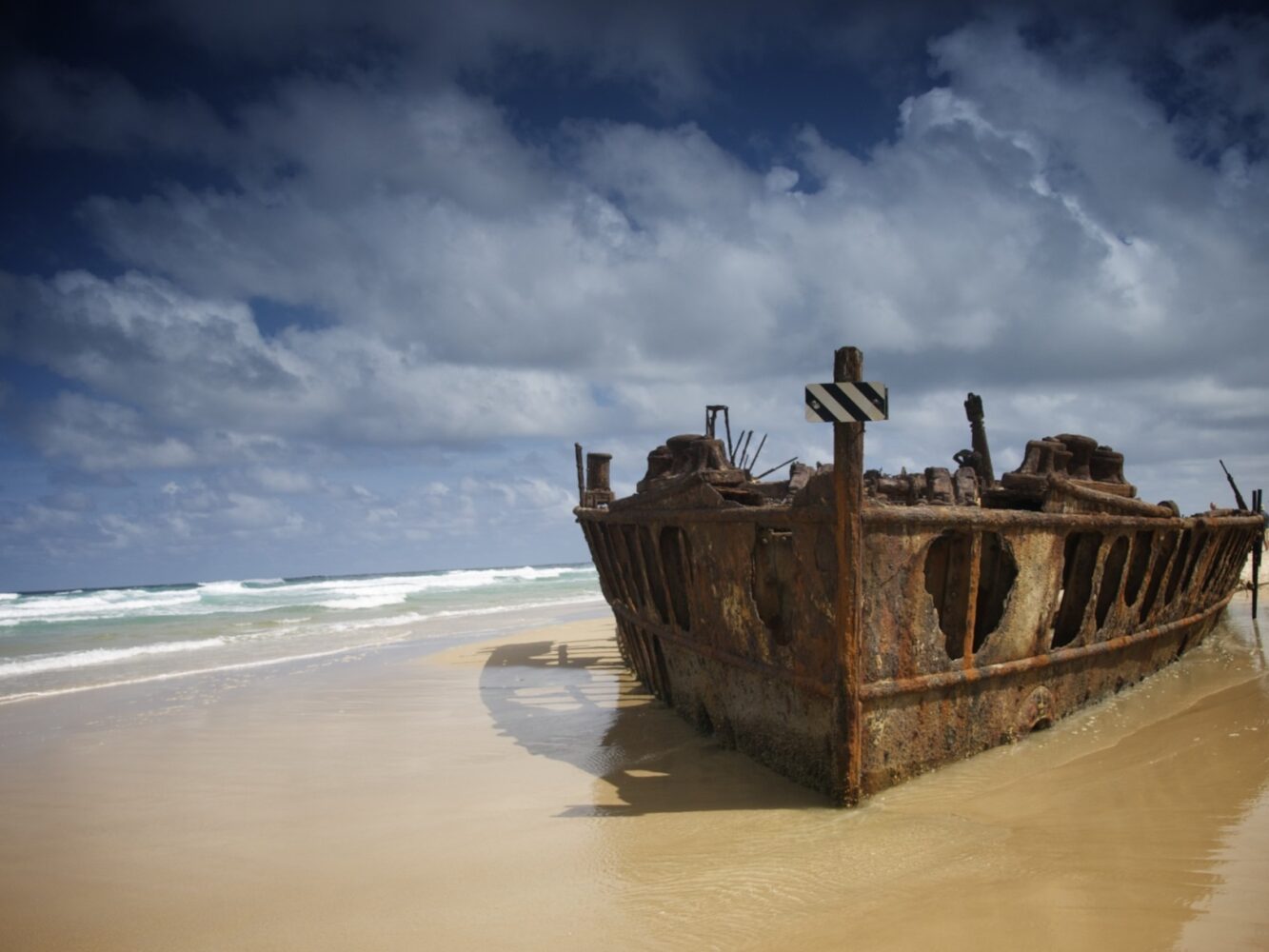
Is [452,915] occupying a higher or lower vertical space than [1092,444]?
lower

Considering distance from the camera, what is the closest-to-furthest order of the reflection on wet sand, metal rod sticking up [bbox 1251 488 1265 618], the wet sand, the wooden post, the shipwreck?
the reflection on wet sand < the wet sand < the wooden post < the shipwreck < metal rod sticking up [bbox 1251 488 1265 618]

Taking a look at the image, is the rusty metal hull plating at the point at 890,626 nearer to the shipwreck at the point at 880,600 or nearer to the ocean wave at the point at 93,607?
the shipwreck at the point at 880,600

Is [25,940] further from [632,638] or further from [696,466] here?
[632,638]

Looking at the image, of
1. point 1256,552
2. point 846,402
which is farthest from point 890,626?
point 1256,552

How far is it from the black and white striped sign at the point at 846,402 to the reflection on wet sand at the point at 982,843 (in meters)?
2.26

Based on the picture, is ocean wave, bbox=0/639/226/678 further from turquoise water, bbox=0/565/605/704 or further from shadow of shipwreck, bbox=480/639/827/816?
shadow of shipwreck, bbox=480/639/827/816

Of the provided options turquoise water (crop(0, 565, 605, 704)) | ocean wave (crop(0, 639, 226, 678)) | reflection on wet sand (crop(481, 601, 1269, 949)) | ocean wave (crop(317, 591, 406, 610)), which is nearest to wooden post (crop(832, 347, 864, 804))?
reflection on wet sand (crop(481, 601, 1269, 949))

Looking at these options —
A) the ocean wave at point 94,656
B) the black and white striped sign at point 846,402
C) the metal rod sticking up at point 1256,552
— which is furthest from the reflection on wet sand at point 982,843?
the ocean wave at point 94,656

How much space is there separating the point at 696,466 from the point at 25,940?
5.24 metres

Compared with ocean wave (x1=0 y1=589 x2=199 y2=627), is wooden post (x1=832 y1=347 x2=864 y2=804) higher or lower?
higher

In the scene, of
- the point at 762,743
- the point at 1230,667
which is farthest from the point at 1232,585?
the point at 762,743

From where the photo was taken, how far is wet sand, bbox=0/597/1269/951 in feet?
11.6

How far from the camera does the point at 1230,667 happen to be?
28.3 ft

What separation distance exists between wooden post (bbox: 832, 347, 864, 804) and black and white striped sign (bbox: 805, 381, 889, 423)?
58 millimetres
